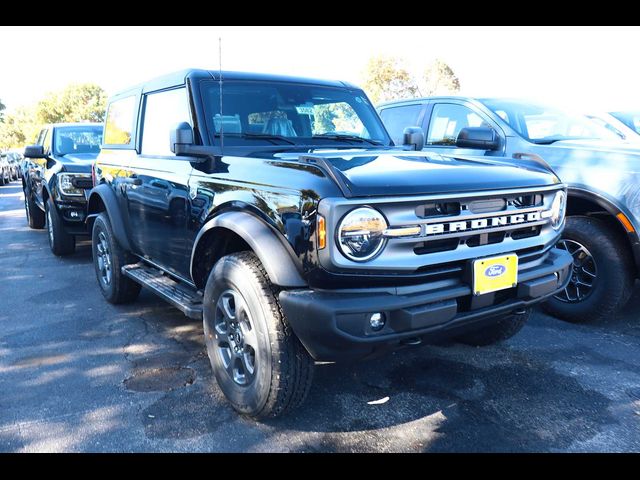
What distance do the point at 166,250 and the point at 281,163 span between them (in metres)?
1.51

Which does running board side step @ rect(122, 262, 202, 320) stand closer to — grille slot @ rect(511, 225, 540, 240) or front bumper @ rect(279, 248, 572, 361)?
front bumper @ rect(279, 248, 572, 361)

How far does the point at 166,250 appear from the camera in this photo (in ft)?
12.2

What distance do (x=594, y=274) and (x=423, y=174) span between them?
244cm

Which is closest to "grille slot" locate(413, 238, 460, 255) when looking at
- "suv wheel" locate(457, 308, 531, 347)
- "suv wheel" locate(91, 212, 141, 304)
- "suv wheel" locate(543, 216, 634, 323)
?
"suv wheel" locate(457, 308, 531, 347)

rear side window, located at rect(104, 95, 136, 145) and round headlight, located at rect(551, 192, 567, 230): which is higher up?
rear side window, located at rect(104, 95, 136, 145)

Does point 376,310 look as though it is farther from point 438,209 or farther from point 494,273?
point 494,273

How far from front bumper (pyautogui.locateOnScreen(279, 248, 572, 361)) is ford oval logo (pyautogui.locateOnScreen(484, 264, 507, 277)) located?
0.11m

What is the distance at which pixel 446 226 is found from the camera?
243cm

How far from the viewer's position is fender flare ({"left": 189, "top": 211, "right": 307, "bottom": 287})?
2.37 metres

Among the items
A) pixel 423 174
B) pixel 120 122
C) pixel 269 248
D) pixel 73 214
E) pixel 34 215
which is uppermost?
pixel 120 122

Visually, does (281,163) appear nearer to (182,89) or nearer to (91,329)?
(182,89)

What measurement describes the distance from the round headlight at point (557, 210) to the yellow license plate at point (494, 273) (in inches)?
22.6

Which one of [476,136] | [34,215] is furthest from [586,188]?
[34,215]

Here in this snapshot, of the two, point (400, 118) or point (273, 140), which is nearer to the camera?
point (273, 140)
